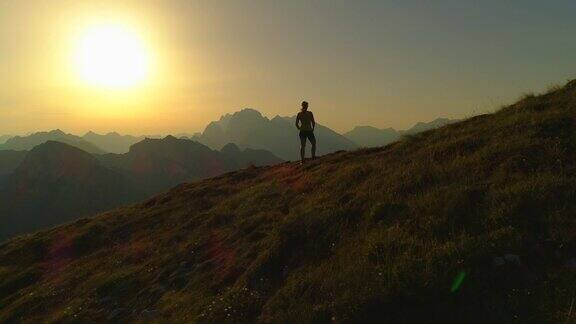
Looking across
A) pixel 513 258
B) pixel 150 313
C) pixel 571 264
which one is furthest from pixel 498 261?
pixel 150 313

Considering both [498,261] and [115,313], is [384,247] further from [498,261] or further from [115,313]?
[115,313]

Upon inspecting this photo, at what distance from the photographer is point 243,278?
11.2m

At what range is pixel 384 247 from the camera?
959 cm

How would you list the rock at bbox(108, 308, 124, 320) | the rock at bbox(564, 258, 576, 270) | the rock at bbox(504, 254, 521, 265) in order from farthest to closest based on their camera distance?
the rock at bbox(108, 308, 124, 320), the rock at bbox(504, 254, 521, 265), the rock at bbox(564, 258, 576, 270)

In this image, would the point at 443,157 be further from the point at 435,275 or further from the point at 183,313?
the point at 183,313

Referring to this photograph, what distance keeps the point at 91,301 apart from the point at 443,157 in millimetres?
11981

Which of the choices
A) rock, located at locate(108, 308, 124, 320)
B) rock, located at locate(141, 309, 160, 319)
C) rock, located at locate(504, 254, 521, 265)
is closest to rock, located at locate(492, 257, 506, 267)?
rock, located at locate(504, 254, 521, 265)

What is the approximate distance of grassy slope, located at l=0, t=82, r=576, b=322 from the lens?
789cm

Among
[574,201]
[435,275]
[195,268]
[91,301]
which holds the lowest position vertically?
[91,301]

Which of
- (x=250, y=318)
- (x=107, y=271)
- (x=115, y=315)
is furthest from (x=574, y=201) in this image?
(x=107, y=271)

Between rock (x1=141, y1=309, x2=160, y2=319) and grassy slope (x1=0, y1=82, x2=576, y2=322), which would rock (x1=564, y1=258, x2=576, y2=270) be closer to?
grassy slope (x1=0, y1=82, x2=576, y2=322)

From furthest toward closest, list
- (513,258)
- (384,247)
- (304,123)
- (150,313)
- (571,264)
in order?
(304,123) < (150,313) < (384,247) < (513,258) < (571,264)

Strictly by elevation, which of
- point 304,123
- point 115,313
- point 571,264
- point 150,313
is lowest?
point 115,313

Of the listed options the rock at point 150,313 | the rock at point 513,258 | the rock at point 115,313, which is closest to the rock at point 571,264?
the rock at point 513,258
